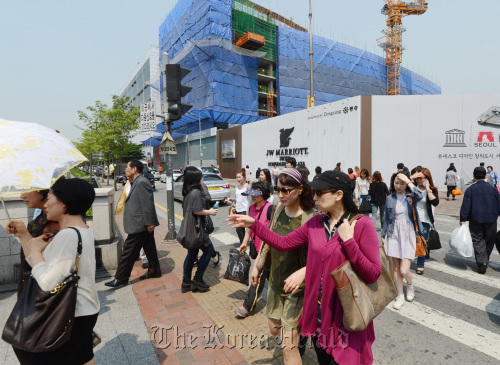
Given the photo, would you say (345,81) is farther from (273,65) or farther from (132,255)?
(132,255)

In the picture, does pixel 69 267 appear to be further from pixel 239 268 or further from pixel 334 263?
pixel 239 268

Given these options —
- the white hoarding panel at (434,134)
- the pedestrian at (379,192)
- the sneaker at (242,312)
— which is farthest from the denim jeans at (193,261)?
the white hoarding panel at (434,134)

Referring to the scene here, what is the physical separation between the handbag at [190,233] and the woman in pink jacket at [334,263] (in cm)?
240

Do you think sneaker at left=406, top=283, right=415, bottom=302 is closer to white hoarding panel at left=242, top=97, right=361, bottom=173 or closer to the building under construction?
white hoarding panel at left=242, top=97, right=361, bottom=173

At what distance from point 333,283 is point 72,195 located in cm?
178

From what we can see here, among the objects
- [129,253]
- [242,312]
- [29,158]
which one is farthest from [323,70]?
[29,158]

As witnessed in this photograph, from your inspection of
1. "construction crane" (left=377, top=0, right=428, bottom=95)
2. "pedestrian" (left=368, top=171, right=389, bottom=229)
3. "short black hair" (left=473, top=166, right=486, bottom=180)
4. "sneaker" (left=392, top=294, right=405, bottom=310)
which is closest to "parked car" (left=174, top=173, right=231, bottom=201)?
"pedestrian" (left=368, top=171, right=389, bottom=229)

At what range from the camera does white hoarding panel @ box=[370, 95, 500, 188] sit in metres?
17.8

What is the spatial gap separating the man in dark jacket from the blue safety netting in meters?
40.9

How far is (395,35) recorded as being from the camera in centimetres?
5469

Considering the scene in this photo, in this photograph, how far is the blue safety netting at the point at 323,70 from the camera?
44688 millimetres

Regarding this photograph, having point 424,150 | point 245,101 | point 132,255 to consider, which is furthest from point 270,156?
point 132,255

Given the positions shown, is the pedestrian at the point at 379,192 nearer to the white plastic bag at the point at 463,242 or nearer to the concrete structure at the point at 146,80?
the white plastic bag at the point at 463,242

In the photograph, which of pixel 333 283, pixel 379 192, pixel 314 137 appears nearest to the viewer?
pixel 333 283
